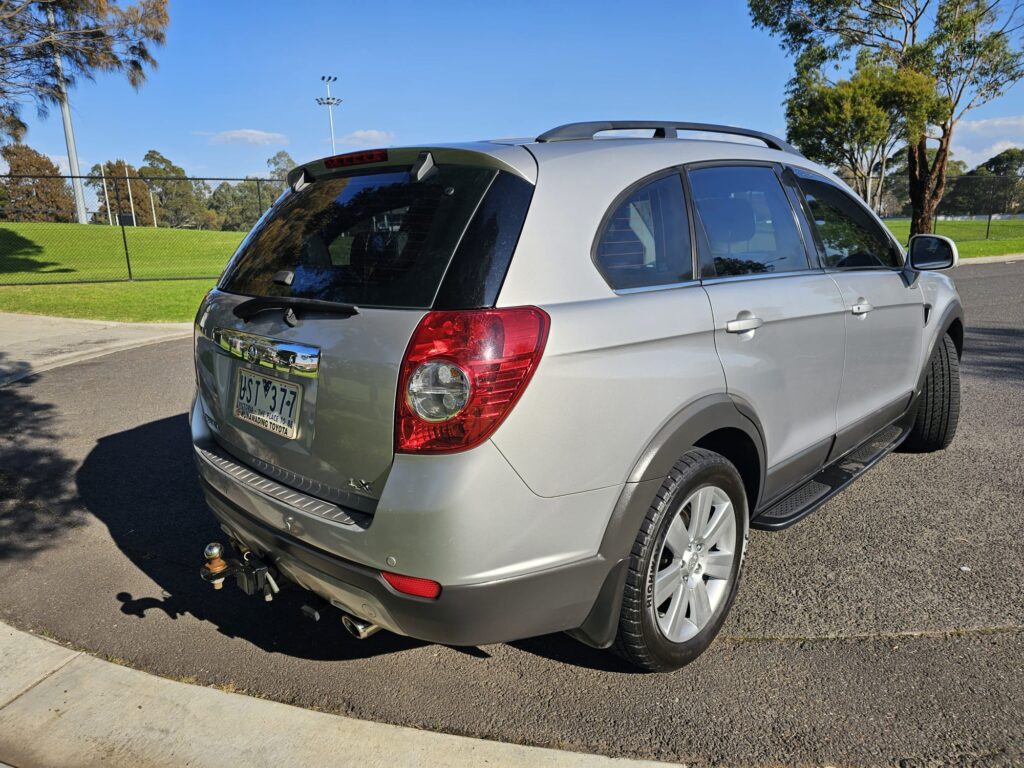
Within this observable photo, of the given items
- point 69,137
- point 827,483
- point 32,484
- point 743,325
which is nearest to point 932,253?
point 827,483

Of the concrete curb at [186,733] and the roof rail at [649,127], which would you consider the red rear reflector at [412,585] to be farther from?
the roof rail at [649,127]

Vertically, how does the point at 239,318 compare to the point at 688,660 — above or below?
above

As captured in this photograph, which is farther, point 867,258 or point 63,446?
point 63,446

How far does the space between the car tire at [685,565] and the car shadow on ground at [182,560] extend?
268mm

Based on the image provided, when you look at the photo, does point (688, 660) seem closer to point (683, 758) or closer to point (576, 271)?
point (683, 758)

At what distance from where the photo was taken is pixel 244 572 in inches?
96.9

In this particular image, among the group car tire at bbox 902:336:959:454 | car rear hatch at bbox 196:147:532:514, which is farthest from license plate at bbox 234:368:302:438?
car tire at bbox 902:336:959:454

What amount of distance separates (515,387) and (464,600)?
60 centimetres

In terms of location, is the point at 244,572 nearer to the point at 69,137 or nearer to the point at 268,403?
the point at 268,403

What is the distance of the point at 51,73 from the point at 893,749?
18.4 meters

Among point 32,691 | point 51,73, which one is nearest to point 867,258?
point 32,691

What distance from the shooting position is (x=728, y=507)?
8.67 ft

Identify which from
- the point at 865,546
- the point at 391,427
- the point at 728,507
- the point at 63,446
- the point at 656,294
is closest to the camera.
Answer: the point at 391,427

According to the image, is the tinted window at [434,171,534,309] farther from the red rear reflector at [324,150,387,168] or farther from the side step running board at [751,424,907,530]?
the side step running board at [751,424,907,530]
